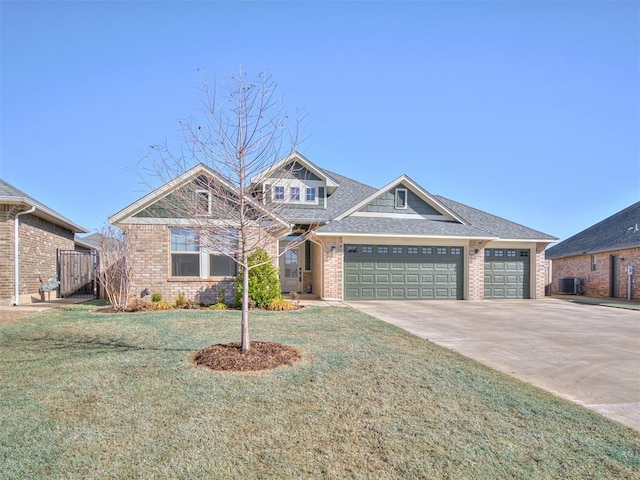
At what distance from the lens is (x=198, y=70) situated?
630 cm

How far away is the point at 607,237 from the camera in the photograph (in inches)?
866

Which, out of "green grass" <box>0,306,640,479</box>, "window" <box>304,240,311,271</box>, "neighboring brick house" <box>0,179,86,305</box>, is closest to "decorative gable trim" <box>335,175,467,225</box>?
"window" <box>304,240,311,271</box>

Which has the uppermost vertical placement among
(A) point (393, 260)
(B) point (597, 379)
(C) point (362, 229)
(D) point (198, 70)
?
(D) point (198, 70)

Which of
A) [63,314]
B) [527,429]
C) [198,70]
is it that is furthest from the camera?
[63,314]

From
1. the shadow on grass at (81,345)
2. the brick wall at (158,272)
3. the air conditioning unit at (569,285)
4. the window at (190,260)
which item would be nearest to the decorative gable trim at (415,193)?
the window at (190,260)

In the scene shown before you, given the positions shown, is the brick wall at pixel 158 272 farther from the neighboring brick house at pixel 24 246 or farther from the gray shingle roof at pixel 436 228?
the gray shingle roof at pixel 436 228

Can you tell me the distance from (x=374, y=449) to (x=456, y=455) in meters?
0.73

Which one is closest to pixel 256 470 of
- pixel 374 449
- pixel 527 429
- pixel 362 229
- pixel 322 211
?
pixel 374 449

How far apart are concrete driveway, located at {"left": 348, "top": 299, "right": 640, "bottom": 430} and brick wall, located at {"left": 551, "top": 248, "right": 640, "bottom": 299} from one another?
6756mm

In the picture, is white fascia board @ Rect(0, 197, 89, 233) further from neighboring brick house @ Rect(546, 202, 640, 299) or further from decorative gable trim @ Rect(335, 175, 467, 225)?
neighboring brick house @ Rect(546, 202, 640, 299)

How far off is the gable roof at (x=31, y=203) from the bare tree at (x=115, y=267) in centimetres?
276

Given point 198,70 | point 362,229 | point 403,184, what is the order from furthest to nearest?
1. point 403,184
2. point 362,229
3. point 198,70

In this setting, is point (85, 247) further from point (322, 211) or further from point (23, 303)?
point (322, 211)

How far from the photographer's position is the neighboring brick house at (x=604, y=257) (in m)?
19.5
